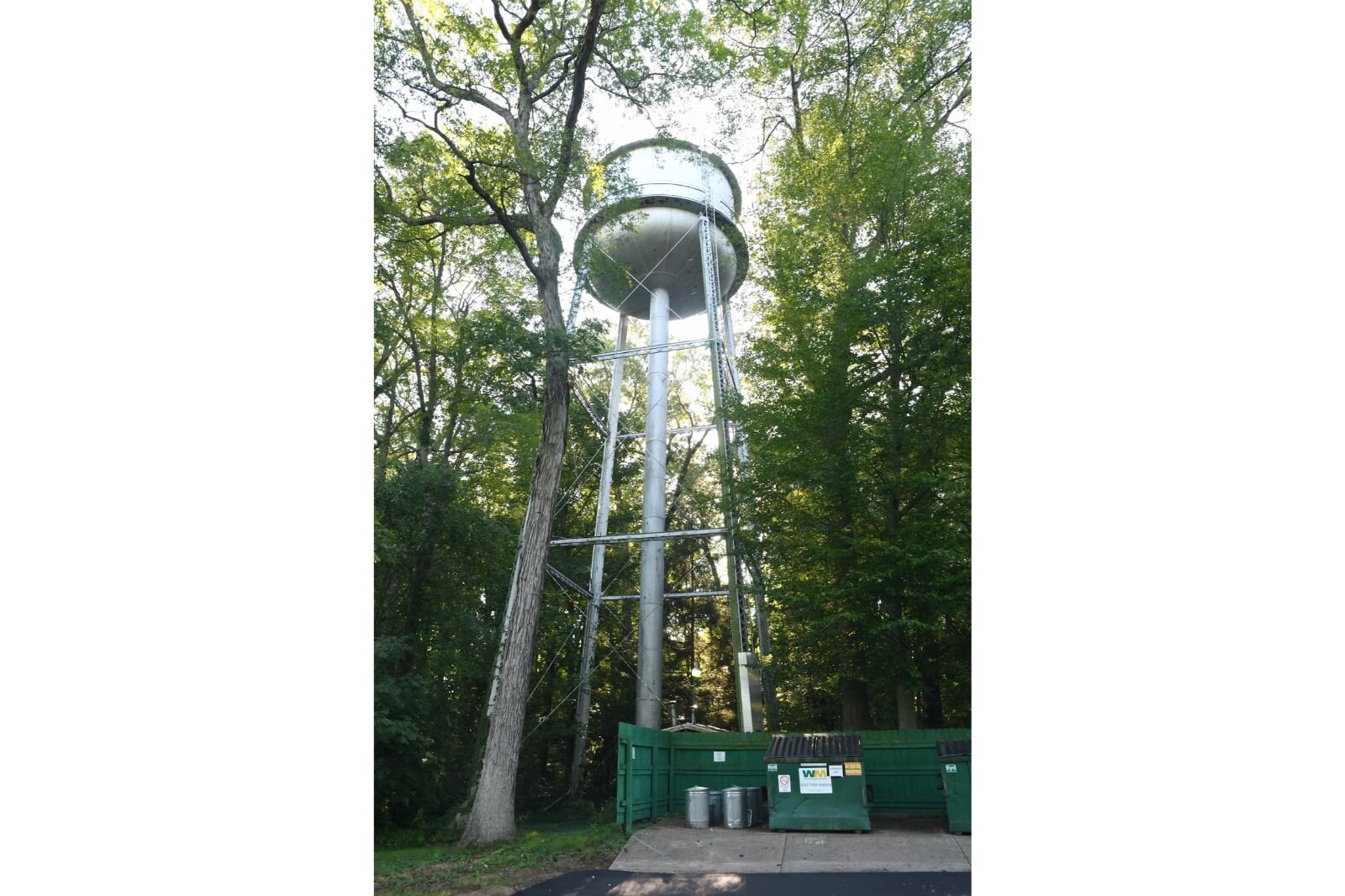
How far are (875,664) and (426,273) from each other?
38.7 ft

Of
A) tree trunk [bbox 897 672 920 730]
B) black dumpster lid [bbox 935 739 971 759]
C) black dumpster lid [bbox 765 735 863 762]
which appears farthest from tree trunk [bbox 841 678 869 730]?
black dumpster lid [bbox 935 739 971 759]

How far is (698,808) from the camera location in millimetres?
10875

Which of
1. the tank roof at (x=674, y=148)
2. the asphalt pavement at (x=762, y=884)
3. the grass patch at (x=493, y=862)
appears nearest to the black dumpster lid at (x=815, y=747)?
the grass patch at (x=493, y=862)

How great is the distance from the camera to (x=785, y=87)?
1633 cm

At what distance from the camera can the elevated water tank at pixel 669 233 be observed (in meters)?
16.0

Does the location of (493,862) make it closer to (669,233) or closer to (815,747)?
(815,747)

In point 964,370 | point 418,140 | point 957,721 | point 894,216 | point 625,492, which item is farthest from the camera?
point 625,492

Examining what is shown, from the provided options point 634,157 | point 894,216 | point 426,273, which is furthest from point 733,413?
point 426,273

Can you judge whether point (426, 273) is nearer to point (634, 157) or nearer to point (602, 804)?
point (634, 157)

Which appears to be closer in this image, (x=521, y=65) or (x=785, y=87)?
(x=521, y=65)

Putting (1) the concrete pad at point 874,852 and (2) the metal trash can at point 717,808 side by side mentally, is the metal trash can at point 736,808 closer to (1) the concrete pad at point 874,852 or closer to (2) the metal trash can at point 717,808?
(2) the metal trash can at point 717,808

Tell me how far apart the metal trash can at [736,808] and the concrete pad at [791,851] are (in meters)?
0.16

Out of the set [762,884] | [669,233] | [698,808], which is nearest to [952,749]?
[698,808]

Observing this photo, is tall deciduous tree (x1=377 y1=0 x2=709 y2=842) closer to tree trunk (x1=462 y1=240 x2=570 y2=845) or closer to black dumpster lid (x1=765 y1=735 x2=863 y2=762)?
tree trunk (x1=462 y1=240 x2=570 y2=845)
